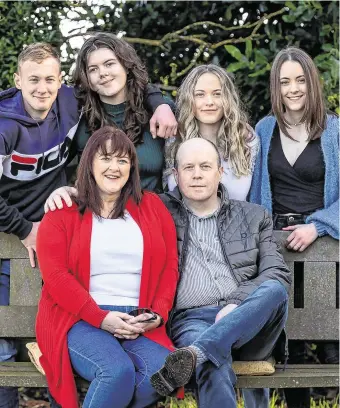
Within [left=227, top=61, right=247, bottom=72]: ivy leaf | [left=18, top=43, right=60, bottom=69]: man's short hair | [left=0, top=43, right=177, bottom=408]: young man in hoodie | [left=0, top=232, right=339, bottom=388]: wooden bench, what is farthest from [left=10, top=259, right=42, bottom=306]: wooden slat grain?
[left=227, top=61, right=247, bottom=72]: ivy leaf

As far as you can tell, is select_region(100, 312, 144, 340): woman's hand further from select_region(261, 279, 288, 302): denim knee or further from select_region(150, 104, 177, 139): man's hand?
select_region(150, 104, 177, 139): man's hand

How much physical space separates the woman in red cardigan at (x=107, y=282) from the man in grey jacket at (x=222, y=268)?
4.7 inches

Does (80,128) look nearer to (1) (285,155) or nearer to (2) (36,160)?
(2) (36,160)

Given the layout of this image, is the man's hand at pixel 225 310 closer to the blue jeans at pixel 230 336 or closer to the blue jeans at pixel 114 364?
the blue jeans at pixel 230 336

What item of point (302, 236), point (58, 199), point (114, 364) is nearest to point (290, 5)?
point (302, 236)

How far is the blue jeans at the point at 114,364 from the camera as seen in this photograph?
13.8 ft

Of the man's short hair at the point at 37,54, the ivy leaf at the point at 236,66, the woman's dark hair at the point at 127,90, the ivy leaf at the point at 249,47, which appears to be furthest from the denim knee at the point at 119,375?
the ivy leaf at the point at 249,47

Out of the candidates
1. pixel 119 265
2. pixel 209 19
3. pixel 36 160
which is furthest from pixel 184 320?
pixel 209 19

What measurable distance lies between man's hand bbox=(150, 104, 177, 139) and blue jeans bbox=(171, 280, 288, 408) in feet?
3.00

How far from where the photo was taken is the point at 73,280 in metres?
4.44

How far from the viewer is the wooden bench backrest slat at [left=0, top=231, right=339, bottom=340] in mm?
5062

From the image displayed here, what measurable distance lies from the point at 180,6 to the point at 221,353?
2732mm

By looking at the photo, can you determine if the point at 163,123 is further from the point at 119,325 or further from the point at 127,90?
the point at 119,325

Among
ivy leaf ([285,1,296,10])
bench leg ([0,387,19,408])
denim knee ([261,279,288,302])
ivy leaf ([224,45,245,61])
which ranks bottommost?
bench leg ([0,387,19,408])
